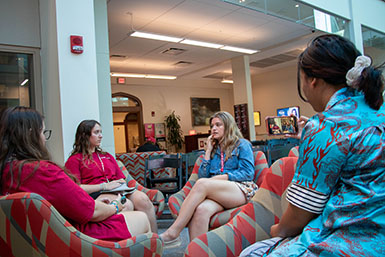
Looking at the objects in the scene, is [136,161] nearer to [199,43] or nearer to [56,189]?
[199,43]

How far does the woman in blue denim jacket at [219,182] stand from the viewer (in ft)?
7.53

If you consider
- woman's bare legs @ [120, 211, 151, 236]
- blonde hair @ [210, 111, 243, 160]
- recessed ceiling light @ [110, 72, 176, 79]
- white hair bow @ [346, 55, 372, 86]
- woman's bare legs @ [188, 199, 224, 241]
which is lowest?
woman's bare legs @ [188, 199, 224, 241]

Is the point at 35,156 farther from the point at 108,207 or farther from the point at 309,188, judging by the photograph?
the point at 309,188

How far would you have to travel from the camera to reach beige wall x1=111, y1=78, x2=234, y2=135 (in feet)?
39.6

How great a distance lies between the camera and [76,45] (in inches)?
133

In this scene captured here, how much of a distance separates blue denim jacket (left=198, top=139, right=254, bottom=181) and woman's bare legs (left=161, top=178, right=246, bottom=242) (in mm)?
178

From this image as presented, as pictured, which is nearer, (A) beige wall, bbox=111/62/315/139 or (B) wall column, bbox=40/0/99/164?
(B) wall column, bbox=40/0/99/164

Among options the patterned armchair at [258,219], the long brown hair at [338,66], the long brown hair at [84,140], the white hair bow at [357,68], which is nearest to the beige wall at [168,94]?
the long brown hair at [84,140]

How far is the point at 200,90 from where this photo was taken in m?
13.9

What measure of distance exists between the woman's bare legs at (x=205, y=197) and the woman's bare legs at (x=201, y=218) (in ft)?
0.11

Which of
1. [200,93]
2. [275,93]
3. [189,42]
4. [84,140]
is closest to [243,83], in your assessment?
[189,42]

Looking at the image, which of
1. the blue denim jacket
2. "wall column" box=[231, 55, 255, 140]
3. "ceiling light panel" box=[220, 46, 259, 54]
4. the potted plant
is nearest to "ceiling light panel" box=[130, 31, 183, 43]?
"ceiling light panel" box=[220, 46, 259, 54]

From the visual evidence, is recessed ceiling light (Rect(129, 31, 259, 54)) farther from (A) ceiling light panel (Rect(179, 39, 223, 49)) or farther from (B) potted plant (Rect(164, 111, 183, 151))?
(B) potted plant (Rect(164, 111, 183, 151))

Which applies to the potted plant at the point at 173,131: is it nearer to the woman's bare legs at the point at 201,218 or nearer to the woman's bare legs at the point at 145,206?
the woman's bare legs at the point at 145,206
